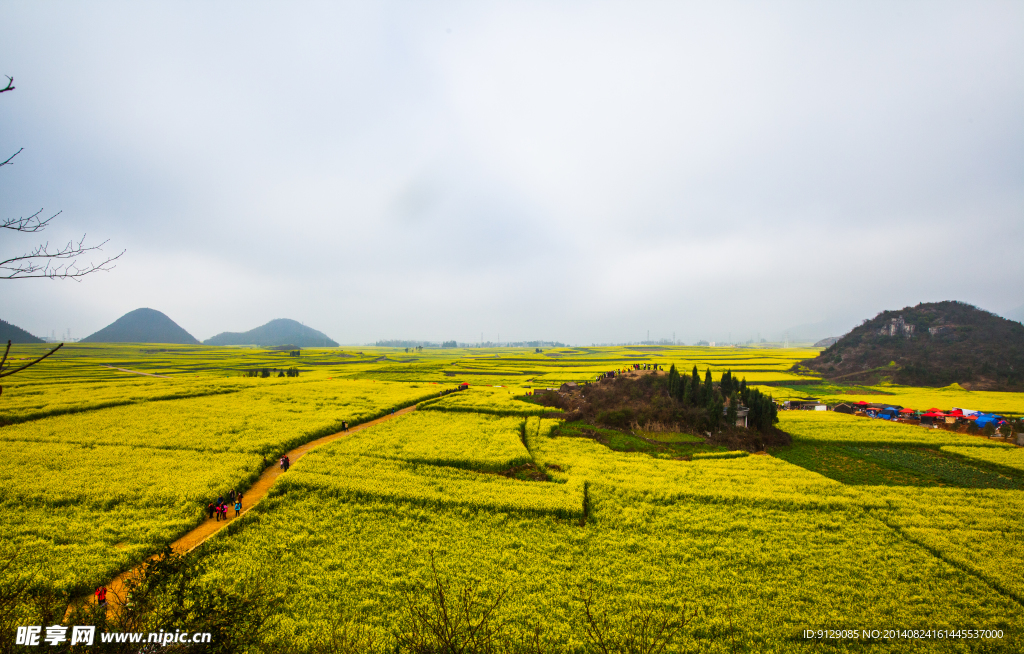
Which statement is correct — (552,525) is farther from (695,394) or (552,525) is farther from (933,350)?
(933,350)

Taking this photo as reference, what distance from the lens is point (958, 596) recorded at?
1307 cm

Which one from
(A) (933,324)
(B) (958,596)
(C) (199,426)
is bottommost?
(B) (958,596)

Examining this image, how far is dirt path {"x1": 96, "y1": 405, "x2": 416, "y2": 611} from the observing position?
1248cm

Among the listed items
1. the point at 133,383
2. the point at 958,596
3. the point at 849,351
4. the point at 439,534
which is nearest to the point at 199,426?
the point at 439,534

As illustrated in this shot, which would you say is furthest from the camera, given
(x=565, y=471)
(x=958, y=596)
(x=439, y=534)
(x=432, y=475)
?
(x=565, y=471)

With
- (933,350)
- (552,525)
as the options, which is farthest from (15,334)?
(933,350)

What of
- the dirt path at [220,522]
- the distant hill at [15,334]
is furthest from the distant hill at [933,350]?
the distant hill at [15,334]

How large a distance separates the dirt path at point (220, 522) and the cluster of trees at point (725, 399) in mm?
35208

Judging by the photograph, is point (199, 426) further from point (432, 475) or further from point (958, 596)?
point (958, 596)

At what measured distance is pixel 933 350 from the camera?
80.9 meters

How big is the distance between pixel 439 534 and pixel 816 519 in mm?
19067

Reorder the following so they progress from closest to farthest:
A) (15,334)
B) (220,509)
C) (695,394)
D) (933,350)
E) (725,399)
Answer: (220,509) → (695,394) → (725,399) → (933,350) → (15,334)

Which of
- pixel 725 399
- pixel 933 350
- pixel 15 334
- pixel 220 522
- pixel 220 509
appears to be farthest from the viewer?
pixel 15 334

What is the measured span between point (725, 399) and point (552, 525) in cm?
3349
